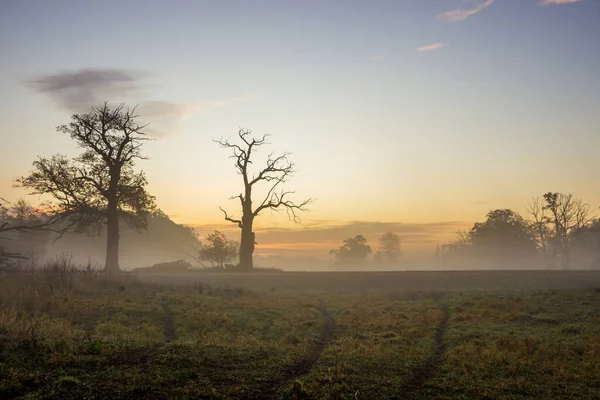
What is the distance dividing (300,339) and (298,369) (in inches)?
200

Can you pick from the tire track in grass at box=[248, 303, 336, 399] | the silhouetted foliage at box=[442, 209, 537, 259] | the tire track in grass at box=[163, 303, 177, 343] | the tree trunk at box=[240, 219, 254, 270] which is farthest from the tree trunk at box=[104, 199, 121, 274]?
the silhouetted foliage at box=[442, 209, 537, 259]

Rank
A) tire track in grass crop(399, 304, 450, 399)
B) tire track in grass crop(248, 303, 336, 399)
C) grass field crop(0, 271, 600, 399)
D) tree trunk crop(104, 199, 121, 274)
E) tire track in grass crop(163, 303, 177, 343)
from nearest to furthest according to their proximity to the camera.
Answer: tire track in grass crop(248, 303, 336, 399) → grass field crop(0, 271, 600, 399) → tire track in grass crop(399, 304, 450, 399) → tire track in grass crop(163, 303, 177, 343) → tree trunk crop(104, 199, 121, 274)

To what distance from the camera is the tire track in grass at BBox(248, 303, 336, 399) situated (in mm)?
10672

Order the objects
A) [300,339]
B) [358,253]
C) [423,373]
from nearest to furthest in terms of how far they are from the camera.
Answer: [423,373], [300,339], [358,253]

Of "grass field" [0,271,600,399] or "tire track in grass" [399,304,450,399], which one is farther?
"tire track in grass" [399,304,450,399]

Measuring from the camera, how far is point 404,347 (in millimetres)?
16984

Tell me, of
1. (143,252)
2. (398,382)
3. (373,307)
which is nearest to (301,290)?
(373,307)

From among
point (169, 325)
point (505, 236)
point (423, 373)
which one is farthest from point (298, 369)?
point (505, 236)

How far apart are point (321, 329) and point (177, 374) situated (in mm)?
10537

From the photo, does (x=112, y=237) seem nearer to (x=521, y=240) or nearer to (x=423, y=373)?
(x=423, y=373)

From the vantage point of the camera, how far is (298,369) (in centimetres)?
1306

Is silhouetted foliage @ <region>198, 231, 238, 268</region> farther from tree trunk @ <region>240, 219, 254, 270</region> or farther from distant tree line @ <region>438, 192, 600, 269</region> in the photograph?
distant tree line @ <region>438, 192, 600, 269</region>

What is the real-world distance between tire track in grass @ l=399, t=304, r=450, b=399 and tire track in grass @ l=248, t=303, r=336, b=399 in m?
3.05

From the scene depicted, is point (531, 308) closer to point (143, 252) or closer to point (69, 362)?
point (69, 362)
